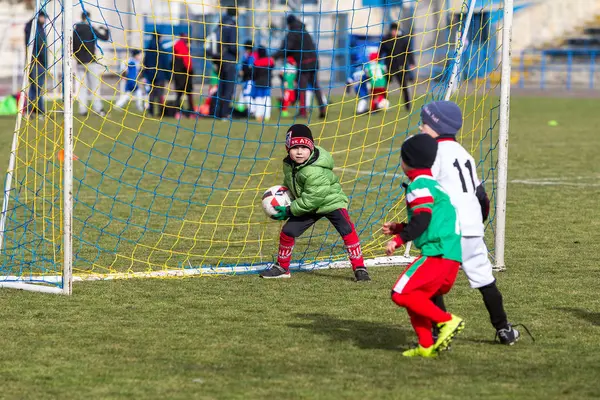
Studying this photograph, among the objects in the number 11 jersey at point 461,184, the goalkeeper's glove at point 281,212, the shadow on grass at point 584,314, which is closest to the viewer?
the number 11 jersey at point 461,184

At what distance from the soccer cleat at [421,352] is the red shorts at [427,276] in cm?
27

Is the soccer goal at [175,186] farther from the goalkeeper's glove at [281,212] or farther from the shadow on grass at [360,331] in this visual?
the shadow on grass at [360,331]

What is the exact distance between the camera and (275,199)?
25.4ft

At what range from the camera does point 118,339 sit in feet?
19.5

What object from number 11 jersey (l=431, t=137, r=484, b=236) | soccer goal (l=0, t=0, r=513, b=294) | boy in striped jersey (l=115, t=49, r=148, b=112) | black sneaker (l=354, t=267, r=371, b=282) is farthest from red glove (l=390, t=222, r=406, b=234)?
boy in striped jersey (l=115, t=49, r=148, b=112)

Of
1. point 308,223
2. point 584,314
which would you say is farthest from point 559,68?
point 584,314

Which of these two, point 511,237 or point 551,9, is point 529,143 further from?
point 551,9

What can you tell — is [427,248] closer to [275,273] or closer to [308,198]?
[308,198]

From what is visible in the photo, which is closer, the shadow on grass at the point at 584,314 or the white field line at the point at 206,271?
the shadow on grass at the point at 584,314

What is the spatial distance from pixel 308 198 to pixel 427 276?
2291mm

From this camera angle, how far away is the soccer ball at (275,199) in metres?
7.71

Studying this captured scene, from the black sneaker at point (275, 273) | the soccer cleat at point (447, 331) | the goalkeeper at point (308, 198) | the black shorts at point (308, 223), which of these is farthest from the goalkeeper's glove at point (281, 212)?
the soccer cleat at point (447, 331)

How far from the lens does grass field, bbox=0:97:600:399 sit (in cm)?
501

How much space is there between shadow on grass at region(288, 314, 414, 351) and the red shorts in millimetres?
454
